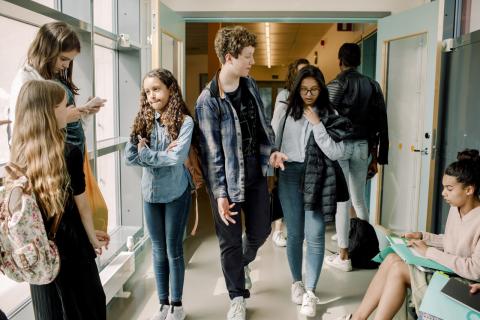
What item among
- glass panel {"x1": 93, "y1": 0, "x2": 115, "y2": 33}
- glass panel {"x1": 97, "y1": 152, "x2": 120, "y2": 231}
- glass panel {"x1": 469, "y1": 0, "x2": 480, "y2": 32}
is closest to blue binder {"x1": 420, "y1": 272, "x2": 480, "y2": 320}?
glass panel {"x1": 469, "y1": 0, "x2": 480, "y2": 32}

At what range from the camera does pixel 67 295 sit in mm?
1549

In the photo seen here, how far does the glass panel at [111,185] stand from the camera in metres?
3.54

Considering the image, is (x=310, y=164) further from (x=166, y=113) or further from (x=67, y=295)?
(x=67, y=295)

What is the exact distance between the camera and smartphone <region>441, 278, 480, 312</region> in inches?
65.8

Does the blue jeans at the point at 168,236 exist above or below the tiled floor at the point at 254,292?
above

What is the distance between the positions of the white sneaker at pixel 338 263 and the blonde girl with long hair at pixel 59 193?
2.01 meters

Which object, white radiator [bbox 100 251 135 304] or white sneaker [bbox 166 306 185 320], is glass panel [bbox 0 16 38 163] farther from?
white sneaker [bbox 166 306 185 320]

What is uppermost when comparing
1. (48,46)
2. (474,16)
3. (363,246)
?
(474,16)

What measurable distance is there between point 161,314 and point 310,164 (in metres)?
1.14

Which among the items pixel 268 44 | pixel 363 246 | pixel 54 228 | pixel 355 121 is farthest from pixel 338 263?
pixel 268 44

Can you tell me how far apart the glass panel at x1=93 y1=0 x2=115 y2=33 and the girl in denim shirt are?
1473 millimetres

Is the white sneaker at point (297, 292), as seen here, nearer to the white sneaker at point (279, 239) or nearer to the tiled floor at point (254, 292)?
the tiled floor at point (254, 292)

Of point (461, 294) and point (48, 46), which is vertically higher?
point (48, 46)

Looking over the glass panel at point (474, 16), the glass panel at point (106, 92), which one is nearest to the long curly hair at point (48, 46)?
the glass panel at point (106, 92)
